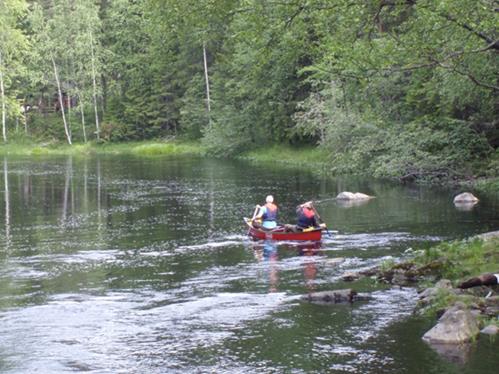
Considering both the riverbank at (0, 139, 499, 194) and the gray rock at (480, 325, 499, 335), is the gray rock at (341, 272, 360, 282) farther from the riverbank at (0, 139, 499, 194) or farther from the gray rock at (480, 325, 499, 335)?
the riverbank at (0, 139, 499, 194)

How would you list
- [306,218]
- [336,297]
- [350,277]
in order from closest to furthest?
1. [336,297]
2. [350,277]
3. [306,218]

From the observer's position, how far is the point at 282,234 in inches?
1016

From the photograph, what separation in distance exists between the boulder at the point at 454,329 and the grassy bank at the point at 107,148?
2201 inches

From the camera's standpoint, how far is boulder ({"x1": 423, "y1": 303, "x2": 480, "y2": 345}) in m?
13.6

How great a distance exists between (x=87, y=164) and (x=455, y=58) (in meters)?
41.7

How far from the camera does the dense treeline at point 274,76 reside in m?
19.8

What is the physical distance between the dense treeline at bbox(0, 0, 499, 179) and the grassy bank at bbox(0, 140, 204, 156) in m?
1.78

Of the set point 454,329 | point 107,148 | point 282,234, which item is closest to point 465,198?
point 282,234

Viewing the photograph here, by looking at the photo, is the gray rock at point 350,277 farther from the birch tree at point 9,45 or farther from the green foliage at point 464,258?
the birch tree at point 9,45

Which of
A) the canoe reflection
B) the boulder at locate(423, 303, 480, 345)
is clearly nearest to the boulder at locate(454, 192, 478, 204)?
the canoe reflection

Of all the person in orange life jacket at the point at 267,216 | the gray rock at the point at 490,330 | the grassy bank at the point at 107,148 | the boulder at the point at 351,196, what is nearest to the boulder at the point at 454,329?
the gray rock at the point at 490,330

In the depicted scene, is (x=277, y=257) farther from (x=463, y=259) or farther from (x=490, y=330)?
(x=490, y=330)

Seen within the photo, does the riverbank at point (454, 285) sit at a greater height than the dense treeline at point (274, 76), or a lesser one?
lesser

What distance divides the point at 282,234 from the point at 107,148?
53985mm
